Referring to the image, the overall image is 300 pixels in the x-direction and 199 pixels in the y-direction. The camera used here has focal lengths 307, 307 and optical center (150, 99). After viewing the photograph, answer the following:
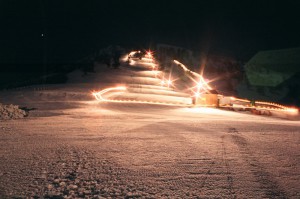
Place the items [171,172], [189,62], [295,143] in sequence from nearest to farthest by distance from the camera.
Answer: [171,172], [295,143], [189,62]

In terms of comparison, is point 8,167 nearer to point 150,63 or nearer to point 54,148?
point 54,148

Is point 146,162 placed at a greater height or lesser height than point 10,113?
lesser

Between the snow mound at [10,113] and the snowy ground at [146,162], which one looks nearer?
the snowy ground at [146,162]

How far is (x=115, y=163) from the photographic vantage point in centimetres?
628

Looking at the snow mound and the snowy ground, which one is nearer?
the snowy ground

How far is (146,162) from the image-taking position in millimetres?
6445

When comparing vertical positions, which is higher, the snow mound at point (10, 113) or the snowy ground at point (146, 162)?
the snow mound at point (10, 113)

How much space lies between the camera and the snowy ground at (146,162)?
15.9 feet

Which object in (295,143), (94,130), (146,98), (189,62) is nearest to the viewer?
(295,143)

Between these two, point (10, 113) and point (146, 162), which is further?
point (10, 113)

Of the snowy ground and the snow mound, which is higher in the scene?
the snow mound

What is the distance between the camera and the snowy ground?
15.9ft

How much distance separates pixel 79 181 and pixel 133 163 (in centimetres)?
150

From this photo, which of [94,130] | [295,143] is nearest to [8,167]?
[94,130]
